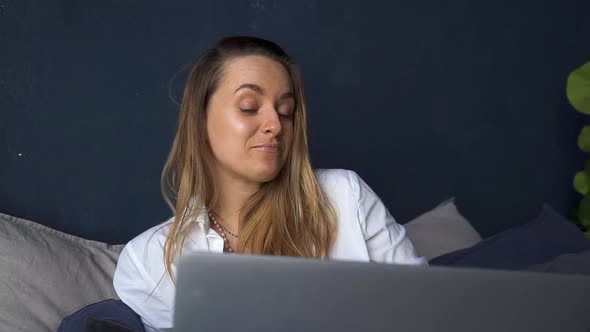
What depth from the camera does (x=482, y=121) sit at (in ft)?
8.99

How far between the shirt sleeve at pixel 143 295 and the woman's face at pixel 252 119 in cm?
34

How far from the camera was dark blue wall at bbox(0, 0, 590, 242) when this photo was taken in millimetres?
2158

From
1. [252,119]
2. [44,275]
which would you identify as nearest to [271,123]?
[252,119]

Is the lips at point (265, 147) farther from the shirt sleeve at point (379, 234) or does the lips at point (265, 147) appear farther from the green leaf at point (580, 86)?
the green leaf at point (580, 86)

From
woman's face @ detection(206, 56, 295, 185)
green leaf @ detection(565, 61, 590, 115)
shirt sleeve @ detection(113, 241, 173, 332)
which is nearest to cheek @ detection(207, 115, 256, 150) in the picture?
woman's face @ detection(206, 56, 295, 185)

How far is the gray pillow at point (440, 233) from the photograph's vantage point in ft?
7.35

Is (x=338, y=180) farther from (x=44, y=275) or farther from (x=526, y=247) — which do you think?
(x=44, y=275)

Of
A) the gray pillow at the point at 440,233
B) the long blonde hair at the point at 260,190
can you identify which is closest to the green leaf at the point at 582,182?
the gray pillow at the point at 440,233

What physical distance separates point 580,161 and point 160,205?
1736 mm

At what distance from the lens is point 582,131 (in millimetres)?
2570

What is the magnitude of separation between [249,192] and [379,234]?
0.37m

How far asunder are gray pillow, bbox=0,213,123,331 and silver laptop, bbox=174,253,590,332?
44.5 inches

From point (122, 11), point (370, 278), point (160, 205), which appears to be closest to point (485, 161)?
point (160, 205)

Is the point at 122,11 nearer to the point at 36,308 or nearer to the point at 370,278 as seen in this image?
the point at 36,308
